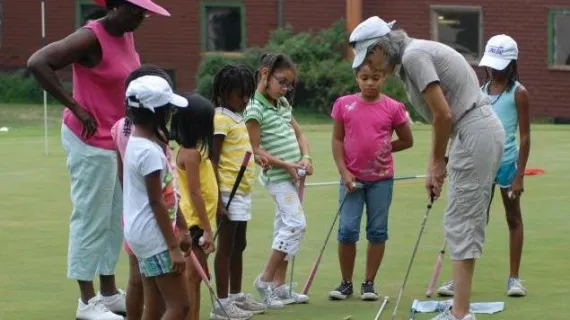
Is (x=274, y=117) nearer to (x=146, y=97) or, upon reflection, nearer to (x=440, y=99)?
(x=440, y=99)

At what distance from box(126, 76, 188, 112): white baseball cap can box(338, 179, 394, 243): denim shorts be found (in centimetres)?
254

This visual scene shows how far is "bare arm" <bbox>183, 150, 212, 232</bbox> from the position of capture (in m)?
6.72

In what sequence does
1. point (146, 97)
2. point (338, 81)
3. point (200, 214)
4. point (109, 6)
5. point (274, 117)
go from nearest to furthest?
point (146, 97)
point (200, 214)
point (109, 6)
point (274, 117)
point (338, 81)

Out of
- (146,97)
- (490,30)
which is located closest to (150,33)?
(490,30)

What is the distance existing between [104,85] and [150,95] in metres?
1.63

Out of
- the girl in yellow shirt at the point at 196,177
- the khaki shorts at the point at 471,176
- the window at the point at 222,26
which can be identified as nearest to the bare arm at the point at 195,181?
the girl in yellow shirt at the point at 196,177

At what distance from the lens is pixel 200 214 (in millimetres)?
6781

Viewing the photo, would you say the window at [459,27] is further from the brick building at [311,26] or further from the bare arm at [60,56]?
the bare arm at [60,56]

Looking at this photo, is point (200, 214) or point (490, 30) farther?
point (490, 30)

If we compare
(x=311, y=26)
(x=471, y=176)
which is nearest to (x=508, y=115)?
(x=471, y=176)

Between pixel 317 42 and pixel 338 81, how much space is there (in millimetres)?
1827

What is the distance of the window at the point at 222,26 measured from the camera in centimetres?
3158

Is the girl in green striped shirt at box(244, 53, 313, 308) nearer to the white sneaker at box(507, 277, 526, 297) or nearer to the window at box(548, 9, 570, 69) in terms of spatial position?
the white sneaker at box(507, 277, 526, 297)

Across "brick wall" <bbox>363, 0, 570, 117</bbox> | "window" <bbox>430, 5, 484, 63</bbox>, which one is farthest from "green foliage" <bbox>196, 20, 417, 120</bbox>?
"window" <bbox>430, 5, 484, 63</bbox>
